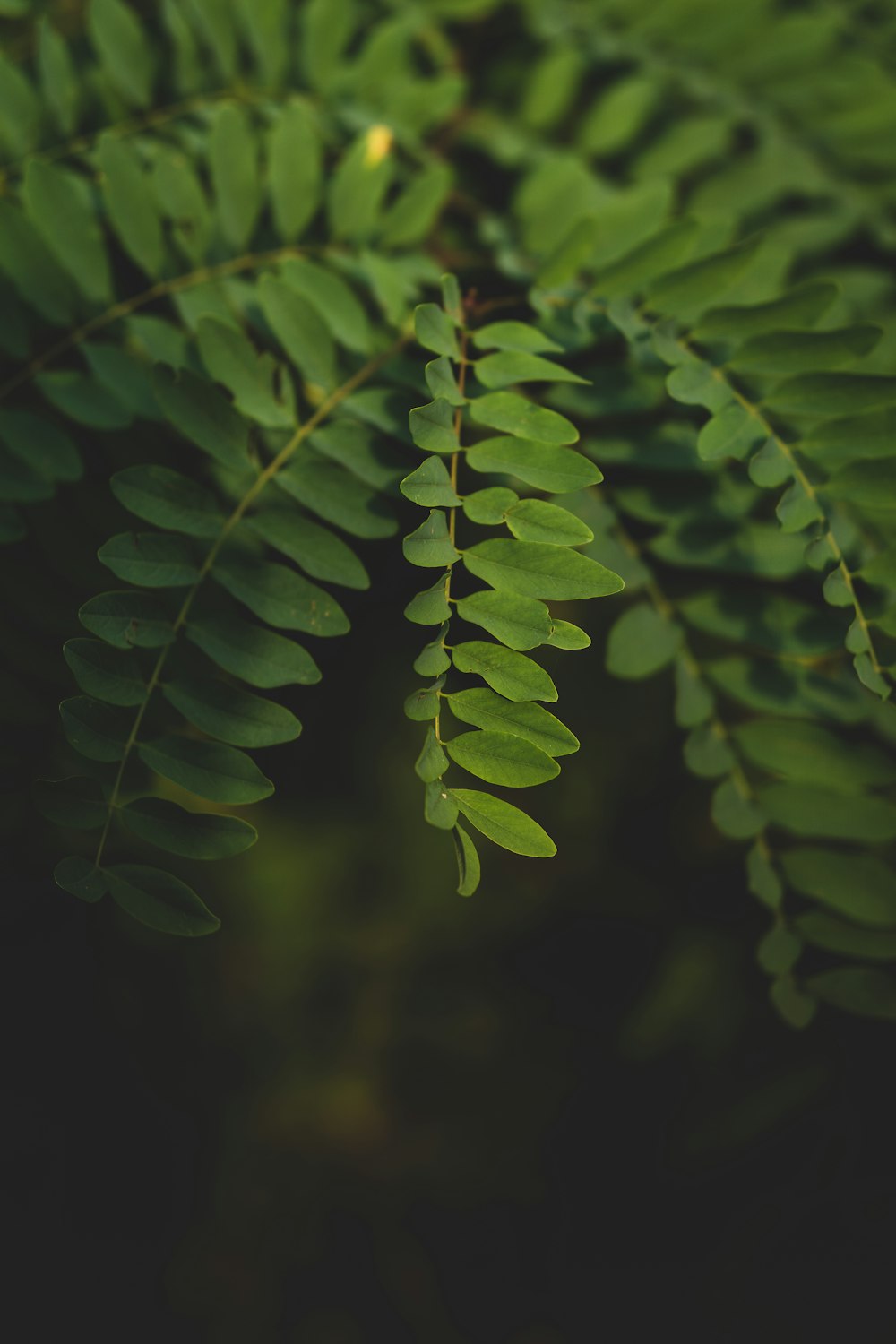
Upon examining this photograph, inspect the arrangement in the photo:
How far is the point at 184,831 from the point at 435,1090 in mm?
1217

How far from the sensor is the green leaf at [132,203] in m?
0.83

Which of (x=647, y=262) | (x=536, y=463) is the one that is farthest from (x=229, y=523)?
(x=647, y=262)

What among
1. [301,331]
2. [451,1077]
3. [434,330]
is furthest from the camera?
[451,1077]

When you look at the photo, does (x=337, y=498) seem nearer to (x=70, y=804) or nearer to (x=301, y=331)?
(x=301, y=331)

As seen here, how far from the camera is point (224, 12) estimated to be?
0.98m

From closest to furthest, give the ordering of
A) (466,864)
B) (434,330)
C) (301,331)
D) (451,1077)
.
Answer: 1. (466,864)
2. (434,330)
3. (301,331)
4. (451,1077)

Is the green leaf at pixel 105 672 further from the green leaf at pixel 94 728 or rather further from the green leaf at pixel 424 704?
the green leaf at pixel 424 704

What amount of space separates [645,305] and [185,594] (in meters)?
0.51

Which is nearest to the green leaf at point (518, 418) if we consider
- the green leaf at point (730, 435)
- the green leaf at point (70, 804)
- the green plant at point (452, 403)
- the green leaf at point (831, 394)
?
the green plant at point (452, 403)

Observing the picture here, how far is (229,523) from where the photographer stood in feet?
2.43

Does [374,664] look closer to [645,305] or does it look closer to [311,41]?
[645,305]

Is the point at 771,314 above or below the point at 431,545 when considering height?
above

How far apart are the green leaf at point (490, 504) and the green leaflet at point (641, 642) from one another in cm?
22

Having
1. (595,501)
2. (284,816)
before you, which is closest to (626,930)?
(284,816)
